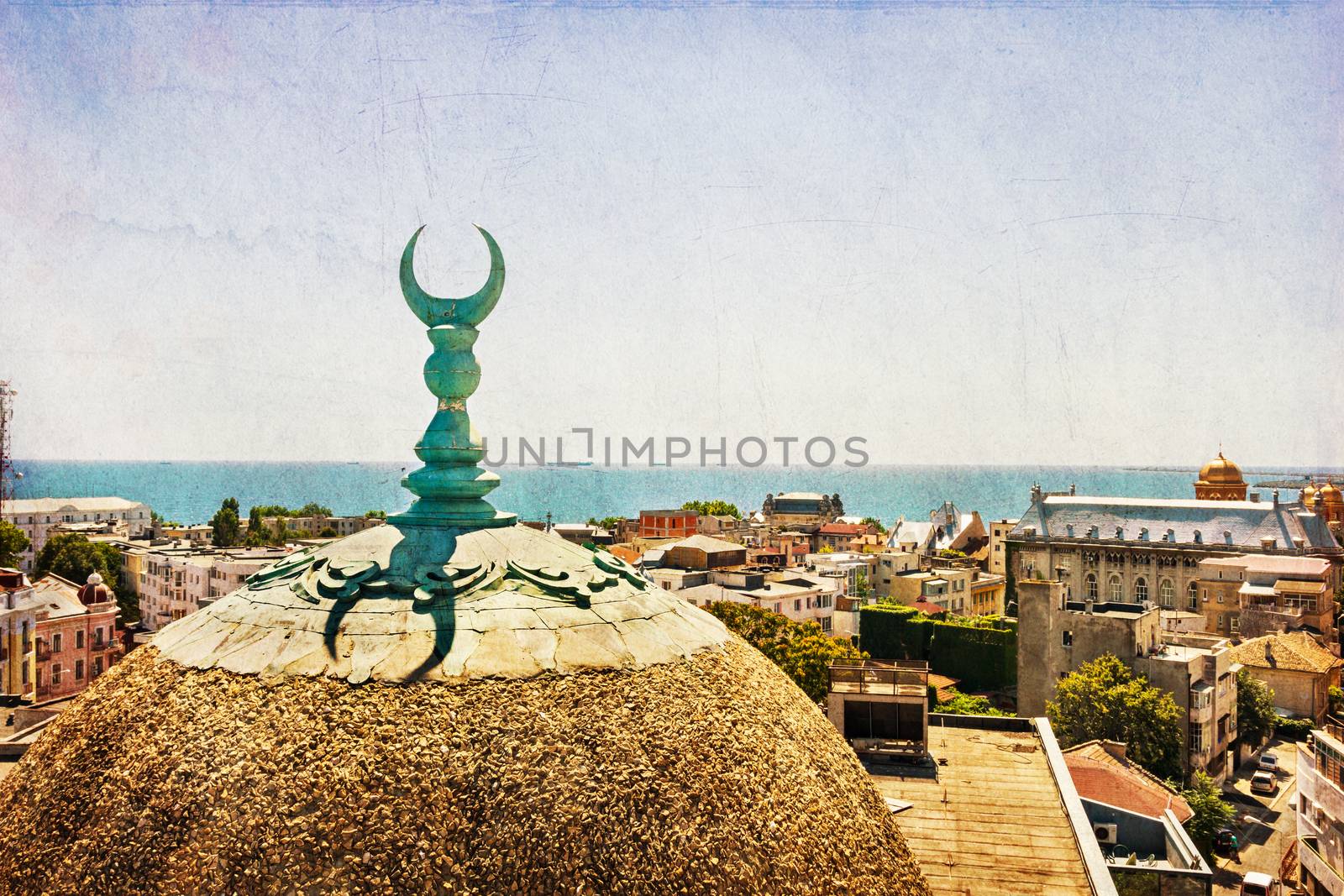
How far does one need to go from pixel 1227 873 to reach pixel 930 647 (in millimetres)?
26098

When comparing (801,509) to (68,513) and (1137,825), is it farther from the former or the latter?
(1137,825)

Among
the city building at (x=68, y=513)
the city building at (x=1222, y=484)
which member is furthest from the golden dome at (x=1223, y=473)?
the city building at (x=68, y=513)

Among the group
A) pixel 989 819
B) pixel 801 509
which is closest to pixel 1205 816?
pixel 989 819

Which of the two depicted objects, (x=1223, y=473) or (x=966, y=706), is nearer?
(x=966, y=706)

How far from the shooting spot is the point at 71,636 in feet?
139

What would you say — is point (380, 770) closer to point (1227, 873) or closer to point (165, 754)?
point (165, 754)

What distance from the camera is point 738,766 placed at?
560cm

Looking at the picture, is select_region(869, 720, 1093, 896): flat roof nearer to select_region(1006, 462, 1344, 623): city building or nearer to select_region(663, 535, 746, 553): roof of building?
select_region(663, 535, 746, 553): roof of building

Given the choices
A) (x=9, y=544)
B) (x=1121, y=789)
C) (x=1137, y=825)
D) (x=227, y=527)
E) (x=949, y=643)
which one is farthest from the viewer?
(x=227, y=527)

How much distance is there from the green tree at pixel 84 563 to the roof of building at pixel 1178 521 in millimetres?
71232

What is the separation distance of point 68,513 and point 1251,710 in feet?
415

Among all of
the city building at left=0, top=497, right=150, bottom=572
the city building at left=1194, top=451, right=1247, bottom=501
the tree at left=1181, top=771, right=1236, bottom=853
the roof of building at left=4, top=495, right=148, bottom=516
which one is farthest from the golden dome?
the roof of building at left=4, top=495, right=148, bottom=516

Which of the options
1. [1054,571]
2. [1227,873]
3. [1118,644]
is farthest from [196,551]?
[1054,571]

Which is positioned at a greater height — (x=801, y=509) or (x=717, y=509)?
(x=717, y=509)
